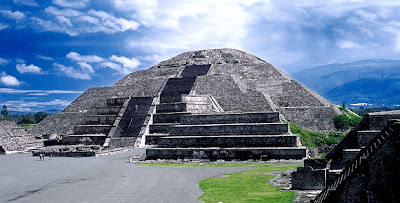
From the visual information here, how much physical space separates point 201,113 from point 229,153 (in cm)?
1241

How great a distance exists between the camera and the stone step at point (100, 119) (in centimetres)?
4844

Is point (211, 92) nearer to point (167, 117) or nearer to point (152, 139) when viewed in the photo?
point (167, 117)

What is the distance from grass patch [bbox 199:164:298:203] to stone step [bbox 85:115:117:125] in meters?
28.5

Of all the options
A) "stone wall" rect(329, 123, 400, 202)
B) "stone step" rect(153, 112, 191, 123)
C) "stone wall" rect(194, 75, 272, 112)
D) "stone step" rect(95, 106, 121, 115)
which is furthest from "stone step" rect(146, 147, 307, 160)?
"stone step" rect(95, 106, 121, 115)

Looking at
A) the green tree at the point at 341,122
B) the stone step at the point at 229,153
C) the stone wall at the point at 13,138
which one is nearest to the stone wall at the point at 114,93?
the stone wall at the point at 13,138

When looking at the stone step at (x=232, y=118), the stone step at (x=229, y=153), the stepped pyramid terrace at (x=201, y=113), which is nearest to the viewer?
the stone step at (x=229, y=153)

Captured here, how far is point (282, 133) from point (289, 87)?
84.5 feet

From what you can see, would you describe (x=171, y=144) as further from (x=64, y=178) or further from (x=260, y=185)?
(x=260, y=185)

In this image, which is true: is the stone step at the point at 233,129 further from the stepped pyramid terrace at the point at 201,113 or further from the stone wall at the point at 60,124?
the stone wall at the point at 60,124

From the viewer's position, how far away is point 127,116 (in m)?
48.2

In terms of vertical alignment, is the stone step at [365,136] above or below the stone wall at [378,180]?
above

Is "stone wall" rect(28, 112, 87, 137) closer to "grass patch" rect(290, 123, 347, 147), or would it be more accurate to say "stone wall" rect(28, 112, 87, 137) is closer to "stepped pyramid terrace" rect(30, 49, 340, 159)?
"stepped pyramid terrace" rect(30, 49, 340, 159)

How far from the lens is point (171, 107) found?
45.4 meters

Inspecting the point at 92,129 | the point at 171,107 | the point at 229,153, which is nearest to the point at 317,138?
the point at 229,153
